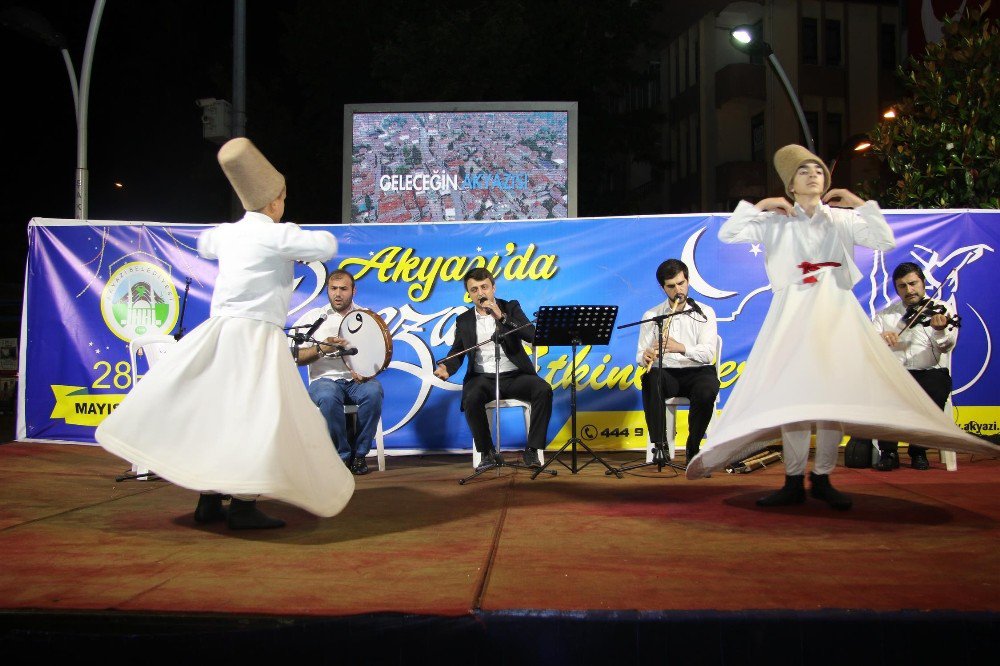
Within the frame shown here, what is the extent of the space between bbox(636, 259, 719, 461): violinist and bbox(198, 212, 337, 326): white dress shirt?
3.12 metres

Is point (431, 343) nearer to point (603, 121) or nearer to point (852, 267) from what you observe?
point (852, 267)

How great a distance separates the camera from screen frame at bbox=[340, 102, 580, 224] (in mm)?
9688

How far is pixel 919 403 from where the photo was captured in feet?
16.0

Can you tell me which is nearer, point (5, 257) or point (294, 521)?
point (294, 521)

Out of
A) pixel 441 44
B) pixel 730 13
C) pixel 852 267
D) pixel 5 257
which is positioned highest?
pixel 730 13

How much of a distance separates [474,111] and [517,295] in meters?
2.66

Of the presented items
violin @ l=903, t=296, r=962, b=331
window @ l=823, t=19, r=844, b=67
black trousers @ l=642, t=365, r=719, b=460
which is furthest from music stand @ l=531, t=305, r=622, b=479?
window @ l=823, t=19, r=844, b=67

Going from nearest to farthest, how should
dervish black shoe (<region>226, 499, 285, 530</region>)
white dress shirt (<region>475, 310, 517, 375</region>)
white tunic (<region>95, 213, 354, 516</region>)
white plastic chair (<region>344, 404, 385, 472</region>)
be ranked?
white tunic (<region>95, 213, 354, 516</region>)
dervish black shoe (<region>226, 499, 285, 530</region>)
white dress shirt (<region>475, 310, 517, 375</region>)
white plastic chair (<region>344, 404, 385, 472</region>)

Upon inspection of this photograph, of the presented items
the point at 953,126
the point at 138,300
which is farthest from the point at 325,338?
the point at 953,126

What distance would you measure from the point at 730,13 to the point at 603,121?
718 cm

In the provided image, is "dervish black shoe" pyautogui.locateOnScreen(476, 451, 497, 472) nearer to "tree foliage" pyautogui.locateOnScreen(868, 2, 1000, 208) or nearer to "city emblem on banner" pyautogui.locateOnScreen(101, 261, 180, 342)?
"city emblem on banner" pyautogui.locateOnScreen(101, 261, 180, 342)

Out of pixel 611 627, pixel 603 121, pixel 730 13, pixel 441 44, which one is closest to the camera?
pixel 611 627

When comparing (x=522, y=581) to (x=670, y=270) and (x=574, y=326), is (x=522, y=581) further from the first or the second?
(x=670, y=270)

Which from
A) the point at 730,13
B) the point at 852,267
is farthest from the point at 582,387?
the point at 730,13
